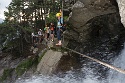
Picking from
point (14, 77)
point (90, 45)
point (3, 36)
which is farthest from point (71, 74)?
point (3, 36)

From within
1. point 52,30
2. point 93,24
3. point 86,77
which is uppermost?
point 93,24

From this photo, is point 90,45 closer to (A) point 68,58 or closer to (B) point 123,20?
(A) point 68,58

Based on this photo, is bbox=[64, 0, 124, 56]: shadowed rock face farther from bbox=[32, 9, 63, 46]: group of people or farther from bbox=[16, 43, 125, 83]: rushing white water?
bbox=[16, 43, 125, 83]: rushing white water

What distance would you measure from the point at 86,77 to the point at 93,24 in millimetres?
6261

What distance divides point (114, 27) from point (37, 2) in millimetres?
17165

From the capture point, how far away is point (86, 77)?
1742 centimetres

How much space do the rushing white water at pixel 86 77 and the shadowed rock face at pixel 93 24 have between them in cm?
322

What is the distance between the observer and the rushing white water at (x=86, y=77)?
53.9ft

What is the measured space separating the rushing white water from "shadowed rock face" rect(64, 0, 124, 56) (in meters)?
3.22

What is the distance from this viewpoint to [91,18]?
21.1 m

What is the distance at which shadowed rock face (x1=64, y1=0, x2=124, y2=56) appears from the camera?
2069 centimetres

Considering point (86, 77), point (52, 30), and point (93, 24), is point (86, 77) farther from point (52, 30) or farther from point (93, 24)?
point (93, 24)

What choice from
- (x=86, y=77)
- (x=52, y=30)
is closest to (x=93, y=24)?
(x=52, y=30)

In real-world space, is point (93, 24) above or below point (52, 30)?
above
